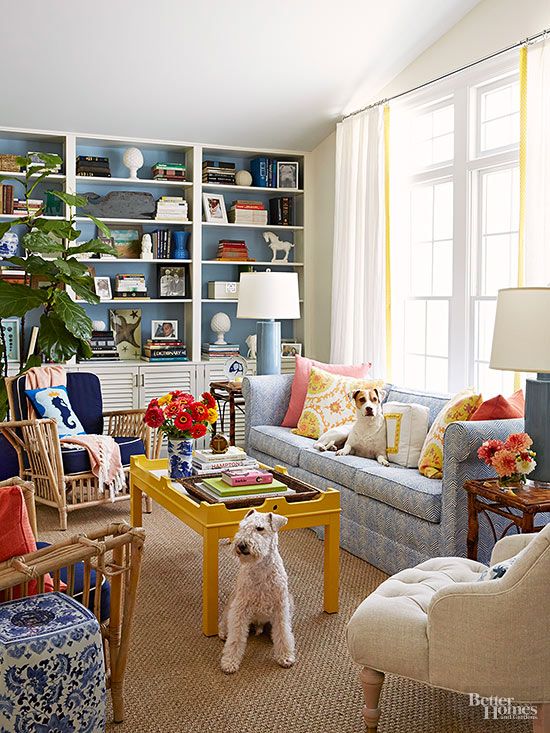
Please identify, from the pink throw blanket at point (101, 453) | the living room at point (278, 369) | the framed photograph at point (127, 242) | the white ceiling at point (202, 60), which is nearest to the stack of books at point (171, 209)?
the living room at point (278, 369)

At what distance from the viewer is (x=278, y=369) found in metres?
5.66

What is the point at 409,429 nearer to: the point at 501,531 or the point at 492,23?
the point at 501,531

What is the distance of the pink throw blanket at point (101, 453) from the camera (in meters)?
4.60

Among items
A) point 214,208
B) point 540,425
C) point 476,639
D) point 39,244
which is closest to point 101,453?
point 39,244

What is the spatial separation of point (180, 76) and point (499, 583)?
14.1 feet

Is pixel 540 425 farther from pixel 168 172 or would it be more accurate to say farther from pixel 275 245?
pixel 168 172

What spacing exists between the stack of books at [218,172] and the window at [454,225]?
61.5 inches

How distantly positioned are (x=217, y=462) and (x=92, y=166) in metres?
3.24

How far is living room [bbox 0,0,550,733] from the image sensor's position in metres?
2.27

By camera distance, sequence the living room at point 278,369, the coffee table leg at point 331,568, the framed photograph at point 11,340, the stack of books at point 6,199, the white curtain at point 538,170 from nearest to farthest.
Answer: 1. the living room at point 278,369
2. the coffee table leg at point 331,568
3. the white curtain at point 538,170
4. the stack of books at point 6,199
5. the framed photograph at point 11,340

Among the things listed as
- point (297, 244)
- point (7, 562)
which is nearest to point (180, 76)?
point (297, 244)

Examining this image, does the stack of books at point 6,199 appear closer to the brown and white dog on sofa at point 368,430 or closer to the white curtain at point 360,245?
the white curtain at point 360,245

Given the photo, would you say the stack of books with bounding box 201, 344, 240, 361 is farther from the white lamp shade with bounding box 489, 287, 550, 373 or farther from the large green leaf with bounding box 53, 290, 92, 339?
the white lamp shade with bounding box 489, 287, 550, 373

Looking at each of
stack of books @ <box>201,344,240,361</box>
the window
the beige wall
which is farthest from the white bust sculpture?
the window
